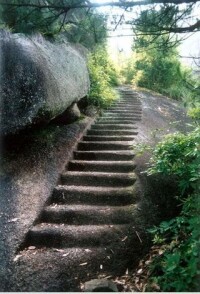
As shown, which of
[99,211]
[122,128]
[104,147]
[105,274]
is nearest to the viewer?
[105,274]

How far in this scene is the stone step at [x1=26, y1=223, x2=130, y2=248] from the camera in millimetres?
4816

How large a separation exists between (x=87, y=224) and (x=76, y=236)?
355mm

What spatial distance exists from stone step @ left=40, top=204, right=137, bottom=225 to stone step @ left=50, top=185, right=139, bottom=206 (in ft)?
0.66

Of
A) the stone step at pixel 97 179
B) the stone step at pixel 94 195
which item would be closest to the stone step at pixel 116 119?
the stone step at pixel 97 179

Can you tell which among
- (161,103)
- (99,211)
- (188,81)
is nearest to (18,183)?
(99,211)

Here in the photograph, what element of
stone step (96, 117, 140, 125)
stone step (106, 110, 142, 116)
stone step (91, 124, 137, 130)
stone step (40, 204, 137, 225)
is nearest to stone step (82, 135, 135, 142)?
stone step (91, 124, 137, 130)

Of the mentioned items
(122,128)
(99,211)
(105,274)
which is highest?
(122,128)

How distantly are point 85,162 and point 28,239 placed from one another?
7.80 ft

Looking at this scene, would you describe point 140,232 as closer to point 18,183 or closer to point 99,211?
point 99,211

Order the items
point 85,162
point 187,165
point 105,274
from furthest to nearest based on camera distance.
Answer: point 85,162 → point 187,165 → point 105,274

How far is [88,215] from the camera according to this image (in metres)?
5.34

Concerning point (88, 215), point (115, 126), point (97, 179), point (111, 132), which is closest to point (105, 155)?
point (97, 179)

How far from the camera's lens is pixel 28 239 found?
4871 mm

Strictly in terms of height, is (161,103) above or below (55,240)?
above
